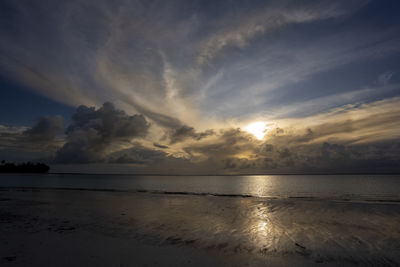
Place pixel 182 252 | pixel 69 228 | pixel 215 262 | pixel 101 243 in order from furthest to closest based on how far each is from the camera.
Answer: pixel 69 228
pixel 101 243
pixel 182 252
pixel 215 262

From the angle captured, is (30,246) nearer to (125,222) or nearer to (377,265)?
(125,222)

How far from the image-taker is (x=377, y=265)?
968 centimetres

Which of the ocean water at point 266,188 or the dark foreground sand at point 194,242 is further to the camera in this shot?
the ocean water at point 266,188

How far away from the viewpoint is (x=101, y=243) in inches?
472

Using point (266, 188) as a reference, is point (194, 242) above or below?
below

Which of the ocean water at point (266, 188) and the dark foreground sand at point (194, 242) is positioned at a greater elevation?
the ocean water at point (266, 188)

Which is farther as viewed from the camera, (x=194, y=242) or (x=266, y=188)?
(x=266, y=188)

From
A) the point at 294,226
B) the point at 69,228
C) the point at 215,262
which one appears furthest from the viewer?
the point at 294,226

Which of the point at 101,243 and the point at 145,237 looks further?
the point at 145,237

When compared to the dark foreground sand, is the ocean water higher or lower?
higher

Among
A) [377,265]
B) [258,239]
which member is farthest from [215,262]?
[377,265]

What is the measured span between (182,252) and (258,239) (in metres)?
5.32

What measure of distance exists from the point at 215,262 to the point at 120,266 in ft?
13.3

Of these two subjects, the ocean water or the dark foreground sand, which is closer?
the dark foreground sand
